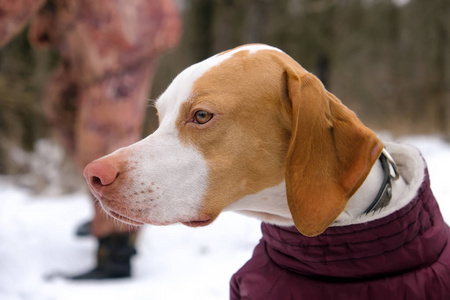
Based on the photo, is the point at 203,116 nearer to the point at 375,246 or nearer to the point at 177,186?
the point at 177,186

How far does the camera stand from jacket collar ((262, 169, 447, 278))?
61.5 inches

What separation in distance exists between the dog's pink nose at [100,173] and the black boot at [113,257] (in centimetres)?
181

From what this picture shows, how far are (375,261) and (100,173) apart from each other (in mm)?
978

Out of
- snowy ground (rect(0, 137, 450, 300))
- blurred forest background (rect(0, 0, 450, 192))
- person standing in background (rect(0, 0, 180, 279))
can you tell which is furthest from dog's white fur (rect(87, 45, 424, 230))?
blurred forest background (rect(0, 0, 450, 192))

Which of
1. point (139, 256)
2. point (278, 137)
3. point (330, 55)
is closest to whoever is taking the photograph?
point (278, 137)

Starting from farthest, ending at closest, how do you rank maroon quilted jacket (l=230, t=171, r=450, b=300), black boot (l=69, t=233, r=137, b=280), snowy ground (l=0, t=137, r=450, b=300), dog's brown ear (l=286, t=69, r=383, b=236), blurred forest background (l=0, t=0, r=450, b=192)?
1. blurred forest background (l=0, t=0, r=450, b=192)
2. black boot (l=69, t=233, r=137, b=280)
3. snowy ground (l=0, t=137, r=450, b=300)
4. maroon quilted jacket (l=230, t=171, r=450, b=300)
5. dog's brown ear (l=286, t=69, r=383, b=236)

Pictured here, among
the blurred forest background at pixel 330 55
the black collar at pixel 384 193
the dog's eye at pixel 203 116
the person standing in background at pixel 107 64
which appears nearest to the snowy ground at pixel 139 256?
the person standing in background at pixel 107 64

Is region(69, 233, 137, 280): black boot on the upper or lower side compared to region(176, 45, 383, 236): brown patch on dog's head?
lower

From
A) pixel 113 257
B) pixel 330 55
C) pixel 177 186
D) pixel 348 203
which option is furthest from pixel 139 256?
pixel 330 55

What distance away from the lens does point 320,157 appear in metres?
1.48

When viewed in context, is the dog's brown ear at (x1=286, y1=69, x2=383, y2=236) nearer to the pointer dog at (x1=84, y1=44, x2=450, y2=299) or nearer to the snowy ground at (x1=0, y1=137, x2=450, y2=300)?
the pointer dog at (x1=84, y1=44, x2=450, y2=299)

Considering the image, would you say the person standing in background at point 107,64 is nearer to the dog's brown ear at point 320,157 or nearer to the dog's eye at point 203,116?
the dog's eye at point 203,116

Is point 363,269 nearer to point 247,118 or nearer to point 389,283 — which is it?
point 389,283

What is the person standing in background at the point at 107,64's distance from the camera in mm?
3141
